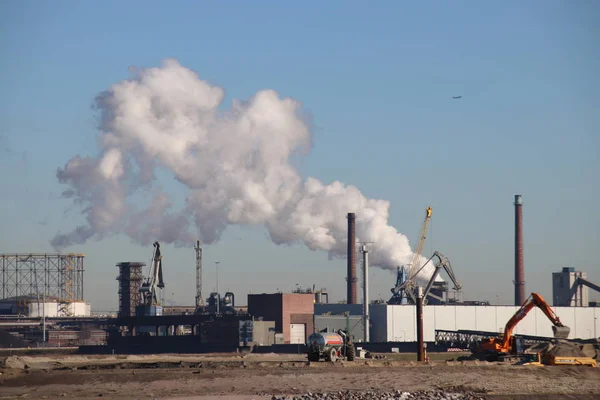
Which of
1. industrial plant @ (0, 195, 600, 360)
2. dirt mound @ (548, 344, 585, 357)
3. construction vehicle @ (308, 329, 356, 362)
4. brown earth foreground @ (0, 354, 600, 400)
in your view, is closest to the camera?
brown earth foreground @ (0, 354, 600, 400)

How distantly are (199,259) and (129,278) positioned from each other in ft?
54.7

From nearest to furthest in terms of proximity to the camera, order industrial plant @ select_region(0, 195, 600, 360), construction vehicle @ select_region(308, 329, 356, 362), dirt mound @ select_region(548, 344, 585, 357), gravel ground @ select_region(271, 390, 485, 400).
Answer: gravel ground @ select_region(271, 390, 485, 400) → dirt mound @ select_region(548, 344, 585, 357) → construction vehicle @ select_region(308, 329, 356, 362) → industrial plant @ select_region(0, 195, 600, 360)

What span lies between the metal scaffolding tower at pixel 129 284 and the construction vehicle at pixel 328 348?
11699cm

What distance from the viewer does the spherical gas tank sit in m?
72.7

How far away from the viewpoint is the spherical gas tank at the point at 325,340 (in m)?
72.7

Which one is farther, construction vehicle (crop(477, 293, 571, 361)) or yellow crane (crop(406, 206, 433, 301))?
yellow crane (crop(406, 206, 433, 301))

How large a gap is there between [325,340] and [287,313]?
296ft

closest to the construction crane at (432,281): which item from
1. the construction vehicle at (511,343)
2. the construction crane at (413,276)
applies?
the construction crane at (413,276)

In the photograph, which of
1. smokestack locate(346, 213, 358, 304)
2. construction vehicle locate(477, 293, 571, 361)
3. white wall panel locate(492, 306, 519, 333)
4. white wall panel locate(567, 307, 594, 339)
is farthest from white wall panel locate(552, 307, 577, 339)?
construction vehicle locate(477, 293, 571, 361)

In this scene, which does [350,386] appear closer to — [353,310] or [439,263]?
[353,310]

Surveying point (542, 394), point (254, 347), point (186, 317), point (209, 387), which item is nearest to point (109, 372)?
point (209, 387)

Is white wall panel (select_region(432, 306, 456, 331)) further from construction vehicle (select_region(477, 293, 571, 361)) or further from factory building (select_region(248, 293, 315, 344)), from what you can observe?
construction vehicle (select_region(477, 293, 571, 361))

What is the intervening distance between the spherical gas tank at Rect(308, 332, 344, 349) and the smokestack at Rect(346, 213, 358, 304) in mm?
97402

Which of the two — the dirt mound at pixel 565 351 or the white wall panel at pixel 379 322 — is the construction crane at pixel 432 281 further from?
the dirt mound at pixel 565 351
